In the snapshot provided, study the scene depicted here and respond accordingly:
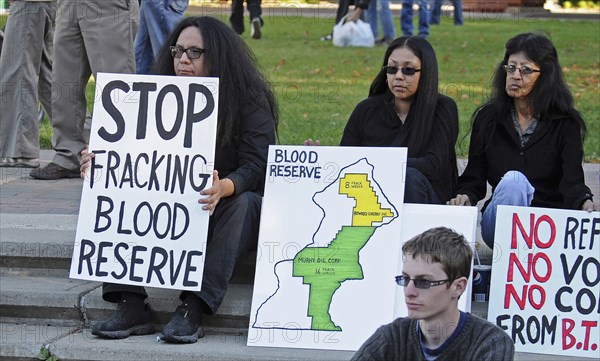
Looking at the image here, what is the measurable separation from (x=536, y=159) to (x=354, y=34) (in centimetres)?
990

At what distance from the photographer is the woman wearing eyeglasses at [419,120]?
550 centimetres

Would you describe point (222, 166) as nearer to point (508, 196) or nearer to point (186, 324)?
point (186, 324)

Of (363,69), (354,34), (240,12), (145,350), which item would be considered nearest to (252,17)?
(240,12)

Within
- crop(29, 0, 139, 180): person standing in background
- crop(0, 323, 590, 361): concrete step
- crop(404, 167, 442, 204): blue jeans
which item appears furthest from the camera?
crop(29, 0, 139, 180): person standing in background

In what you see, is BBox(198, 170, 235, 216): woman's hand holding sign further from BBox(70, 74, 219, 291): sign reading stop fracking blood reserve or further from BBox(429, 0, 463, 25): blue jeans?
BBox(429, 0, 463, 25): blue jeans

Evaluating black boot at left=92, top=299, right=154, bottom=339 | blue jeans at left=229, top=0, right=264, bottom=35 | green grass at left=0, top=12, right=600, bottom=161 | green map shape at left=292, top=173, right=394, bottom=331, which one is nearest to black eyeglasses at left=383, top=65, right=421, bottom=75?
green map shape at left=292, top=173, right=394, bottom=331

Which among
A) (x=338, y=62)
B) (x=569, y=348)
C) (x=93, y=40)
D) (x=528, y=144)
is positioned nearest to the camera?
(x=569, y=348)

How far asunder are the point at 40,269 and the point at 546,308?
2.58 m

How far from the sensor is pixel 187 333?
16.7 ft

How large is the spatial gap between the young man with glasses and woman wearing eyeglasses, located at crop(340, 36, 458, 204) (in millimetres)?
2028

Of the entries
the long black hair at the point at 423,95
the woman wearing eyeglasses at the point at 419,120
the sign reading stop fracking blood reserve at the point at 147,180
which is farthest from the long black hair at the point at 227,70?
the long black hair at the point at 423,95

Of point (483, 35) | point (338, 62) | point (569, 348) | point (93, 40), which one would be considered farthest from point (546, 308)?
point (483, 35)

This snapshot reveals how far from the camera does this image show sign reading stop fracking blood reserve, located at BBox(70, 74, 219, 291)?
5.24 m

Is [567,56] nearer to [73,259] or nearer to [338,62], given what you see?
[338,62]
